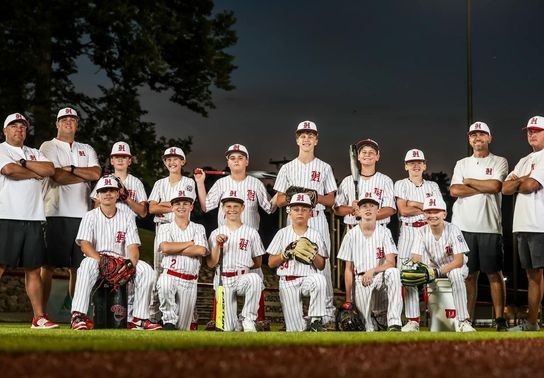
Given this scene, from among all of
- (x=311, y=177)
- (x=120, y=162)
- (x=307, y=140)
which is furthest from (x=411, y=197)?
(x=120, y=162)

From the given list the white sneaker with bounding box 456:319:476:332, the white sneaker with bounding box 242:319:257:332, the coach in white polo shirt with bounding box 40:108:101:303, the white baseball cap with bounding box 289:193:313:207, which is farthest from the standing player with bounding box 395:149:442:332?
the coach in white polo shirt with bounding box 40:108:101:303

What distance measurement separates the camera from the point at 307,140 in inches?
462

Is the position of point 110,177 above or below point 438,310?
above

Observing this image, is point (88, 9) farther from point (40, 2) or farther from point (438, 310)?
point (438, 310)

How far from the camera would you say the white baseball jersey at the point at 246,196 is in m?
11.7

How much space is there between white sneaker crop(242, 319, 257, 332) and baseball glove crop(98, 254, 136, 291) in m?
1.46

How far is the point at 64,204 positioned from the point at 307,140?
3239mm

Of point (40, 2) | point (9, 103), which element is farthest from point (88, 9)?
point (9, 103)

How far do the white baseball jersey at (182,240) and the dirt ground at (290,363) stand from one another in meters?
4.80

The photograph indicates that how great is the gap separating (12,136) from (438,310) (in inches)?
221

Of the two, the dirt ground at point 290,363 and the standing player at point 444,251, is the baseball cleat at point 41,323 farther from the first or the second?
the dirt ground at point 290,363

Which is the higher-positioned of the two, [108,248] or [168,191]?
[168,191]

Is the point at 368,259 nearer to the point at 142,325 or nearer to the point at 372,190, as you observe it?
the point at 372,190

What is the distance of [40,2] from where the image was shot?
2120 centimetres
